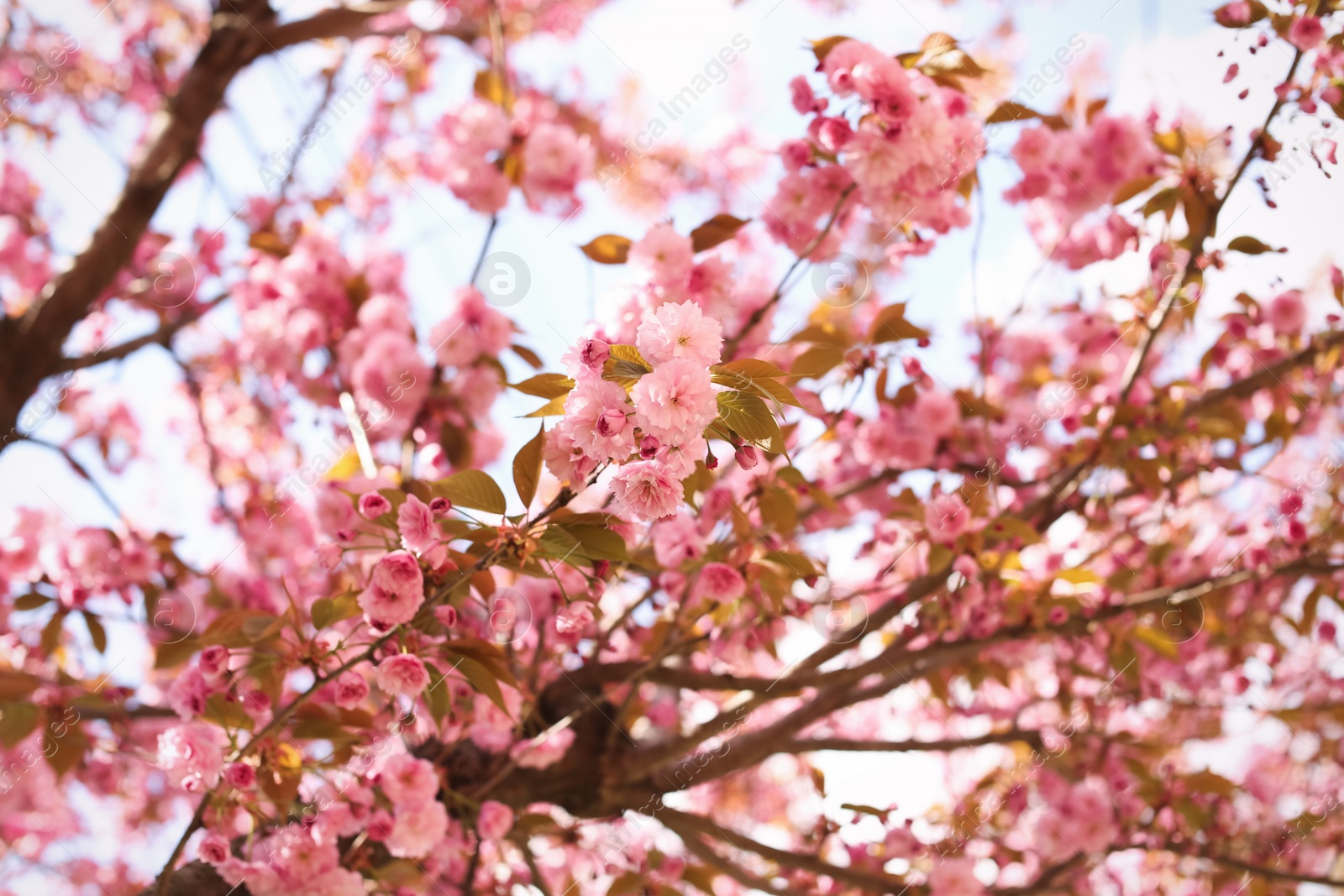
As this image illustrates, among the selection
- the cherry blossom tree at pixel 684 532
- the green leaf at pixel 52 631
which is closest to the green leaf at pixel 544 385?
the cherry blossom tree at pixel 684 532

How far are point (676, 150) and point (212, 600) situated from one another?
342 centimetres

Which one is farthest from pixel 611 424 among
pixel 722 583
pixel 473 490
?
pixel 722 583

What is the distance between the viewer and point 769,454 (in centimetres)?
92

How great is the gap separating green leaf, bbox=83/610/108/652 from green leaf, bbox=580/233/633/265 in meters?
1.37

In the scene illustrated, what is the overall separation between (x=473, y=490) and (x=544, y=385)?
0.60 feet

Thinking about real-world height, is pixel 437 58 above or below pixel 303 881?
above

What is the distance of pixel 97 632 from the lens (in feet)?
5.94

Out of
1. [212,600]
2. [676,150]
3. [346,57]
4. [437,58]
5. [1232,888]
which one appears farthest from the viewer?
[676,150]

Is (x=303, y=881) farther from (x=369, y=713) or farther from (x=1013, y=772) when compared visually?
(x=1013, y=772)

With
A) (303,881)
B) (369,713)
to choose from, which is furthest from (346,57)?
(303,881)

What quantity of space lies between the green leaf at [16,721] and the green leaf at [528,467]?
1.16 metres

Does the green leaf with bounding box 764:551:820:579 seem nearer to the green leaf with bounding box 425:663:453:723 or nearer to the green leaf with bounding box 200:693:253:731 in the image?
the green leaf with bounding box 425:663:453:723

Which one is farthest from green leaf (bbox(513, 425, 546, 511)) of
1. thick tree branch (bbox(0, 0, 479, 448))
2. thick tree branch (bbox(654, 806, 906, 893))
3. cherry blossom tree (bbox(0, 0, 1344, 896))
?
thick tree branch (bbox(0, 0, 479, 448))

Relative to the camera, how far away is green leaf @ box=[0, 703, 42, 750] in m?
1.44
